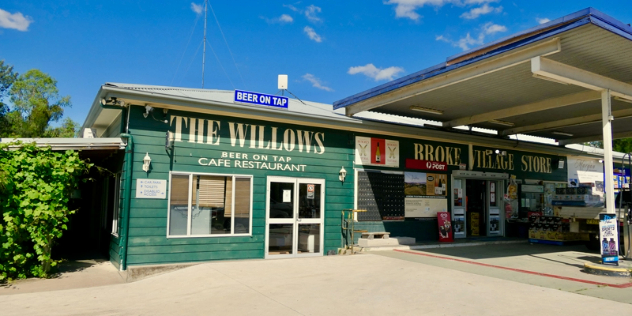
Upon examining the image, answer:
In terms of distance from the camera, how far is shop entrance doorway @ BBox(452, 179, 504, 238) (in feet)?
44.9

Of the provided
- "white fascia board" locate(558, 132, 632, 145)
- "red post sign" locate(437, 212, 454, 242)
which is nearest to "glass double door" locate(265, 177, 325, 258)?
"red post sign" locate(437, 212, 454, 242)

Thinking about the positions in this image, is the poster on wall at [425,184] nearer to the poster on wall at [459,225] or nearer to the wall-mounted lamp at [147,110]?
the poster on wall at [459,225]

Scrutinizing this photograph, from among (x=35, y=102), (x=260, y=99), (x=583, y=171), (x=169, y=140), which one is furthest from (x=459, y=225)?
(x=35, y=102)

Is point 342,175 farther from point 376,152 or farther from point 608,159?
point 608,159

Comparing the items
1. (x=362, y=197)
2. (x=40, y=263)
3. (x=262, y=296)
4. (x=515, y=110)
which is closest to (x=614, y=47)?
(x=515, y=110)

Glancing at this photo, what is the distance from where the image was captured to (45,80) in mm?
51344

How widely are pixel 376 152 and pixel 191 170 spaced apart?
5.02m

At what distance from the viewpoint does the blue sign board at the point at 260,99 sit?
382 inches

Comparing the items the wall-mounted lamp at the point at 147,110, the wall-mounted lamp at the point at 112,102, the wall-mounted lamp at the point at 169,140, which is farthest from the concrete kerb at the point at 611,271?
the wall-mounted lamp at the point at 112,102

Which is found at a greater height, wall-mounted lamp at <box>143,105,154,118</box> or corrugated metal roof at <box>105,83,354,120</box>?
corrugated metal roof at <box>105,83,354,120</box>

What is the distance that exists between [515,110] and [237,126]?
7339mm

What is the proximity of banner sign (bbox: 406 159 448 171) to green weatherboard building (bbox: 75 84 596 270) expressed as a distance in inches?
1.3

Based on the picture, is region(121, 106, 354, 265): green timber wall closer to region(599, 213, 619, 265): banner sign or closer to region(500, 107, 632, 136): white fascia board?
region(599, 213, 619, 265): banner sign

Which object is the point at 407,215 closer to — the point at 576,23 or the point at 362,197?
the point at 362,197
